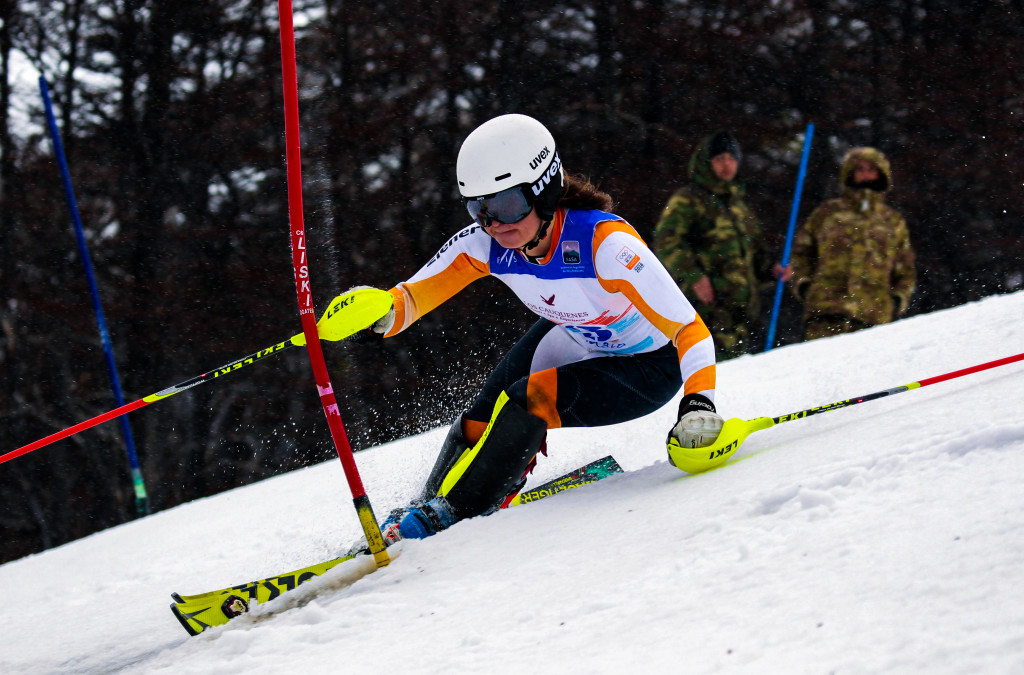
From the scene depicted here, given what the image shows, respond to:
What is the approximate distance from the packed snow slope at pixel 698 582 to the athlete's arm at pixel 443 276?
0.85 m

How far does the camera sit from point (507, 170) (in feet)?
8.90

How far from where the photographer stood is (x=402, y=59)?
853 cm

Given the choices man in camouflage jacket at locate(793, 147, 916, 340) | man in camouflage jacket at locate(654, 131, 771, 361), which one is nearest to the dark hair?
man in camouflage jacket at locate(654, 131, 771, 361)

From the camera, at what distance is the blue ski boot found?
2734 mm

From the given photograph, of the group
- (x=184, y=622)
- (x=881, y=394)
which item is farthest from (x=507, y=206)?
(x=184, y=622)

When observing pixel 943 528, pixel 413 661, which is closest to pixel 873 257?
pixel 943 528

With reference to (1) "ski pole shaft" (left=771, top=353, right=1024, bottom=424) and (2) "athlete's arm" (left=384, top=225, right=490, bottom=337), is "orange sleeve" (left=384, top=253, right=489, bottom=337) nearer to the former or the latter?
(2) "athlete's arm" (left=384, top=225, right=490, bottom=337)

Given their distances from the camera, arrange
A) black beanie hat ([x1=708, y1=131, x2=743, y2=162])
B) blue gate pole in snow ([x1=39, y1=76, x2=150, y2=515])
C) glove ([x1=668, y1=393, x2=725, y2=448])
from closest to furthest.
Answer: glove ([x1=668, y1=393, x2=725, y2=448]) → black beanie hat ([x1=708, y1=131, x2=743, y2=162]) → blue gate pole in snow ([x1=39, y1=76, x2=150, y2=515])

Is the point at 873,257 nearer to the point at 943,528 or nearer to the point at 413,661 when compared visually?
the point at 943,528

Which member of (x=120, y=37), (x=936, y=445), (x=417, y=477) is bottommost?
(x=417, y=477)

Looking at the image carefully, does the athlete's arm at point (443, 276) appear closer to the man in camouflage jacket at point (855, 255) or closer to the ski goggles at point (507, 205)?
the ski goggles at point (507, 205)

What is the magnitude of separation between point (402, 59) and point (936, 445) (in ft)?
24.0

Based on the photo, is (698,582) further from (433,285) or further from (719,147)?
(719,147)

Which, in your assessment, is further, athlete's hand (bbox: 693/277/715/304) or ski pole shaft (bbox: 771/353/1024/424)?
athlete's hand (bbox: 693/277/715/304)
